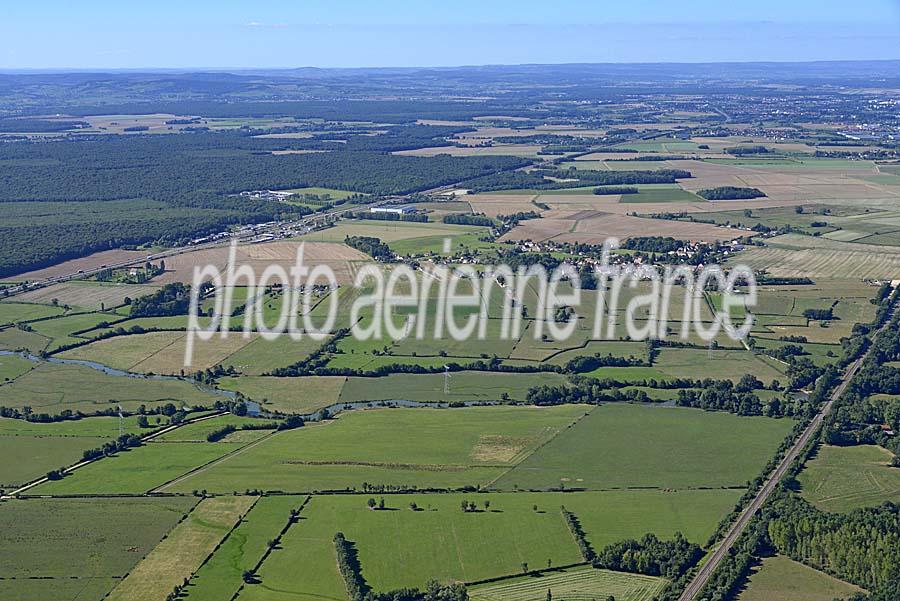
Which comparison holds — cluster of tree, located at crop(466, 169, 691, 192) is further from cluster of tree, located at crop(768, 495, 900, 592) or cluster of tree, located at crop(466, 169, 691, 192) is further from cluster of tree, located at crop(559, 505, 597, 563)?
cluster of tree, located at crop(768, 495, 900, 592)

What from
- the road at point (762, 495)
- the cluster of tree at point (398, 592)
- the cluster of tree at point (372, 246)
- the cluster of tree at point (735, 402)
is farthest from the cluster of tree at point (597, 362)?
the cluster of tree at point (372, 246)

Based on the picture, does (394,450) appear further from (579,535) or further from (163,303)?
(163,303)

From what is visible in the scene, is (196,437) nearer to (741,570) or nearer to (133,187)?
(741,570)

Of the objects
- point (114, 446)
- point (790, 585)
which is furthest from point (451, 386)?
point (790, 585)

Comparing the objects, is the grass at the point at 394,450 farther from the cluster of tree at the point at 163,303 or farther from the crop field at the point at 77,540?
the cluster of tree at the point at 163,303

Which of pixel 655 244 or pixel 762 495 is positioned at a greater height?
pixel 655 244

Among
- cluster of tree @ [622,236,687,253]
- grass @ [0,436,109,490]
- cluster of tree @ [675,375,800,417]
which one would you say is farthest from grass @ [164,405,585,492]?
cluster of tree @ [622,236,687,253]

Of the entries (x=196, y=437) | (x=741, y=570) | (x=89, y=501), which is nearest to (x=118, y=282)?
(x=196, y=437)
